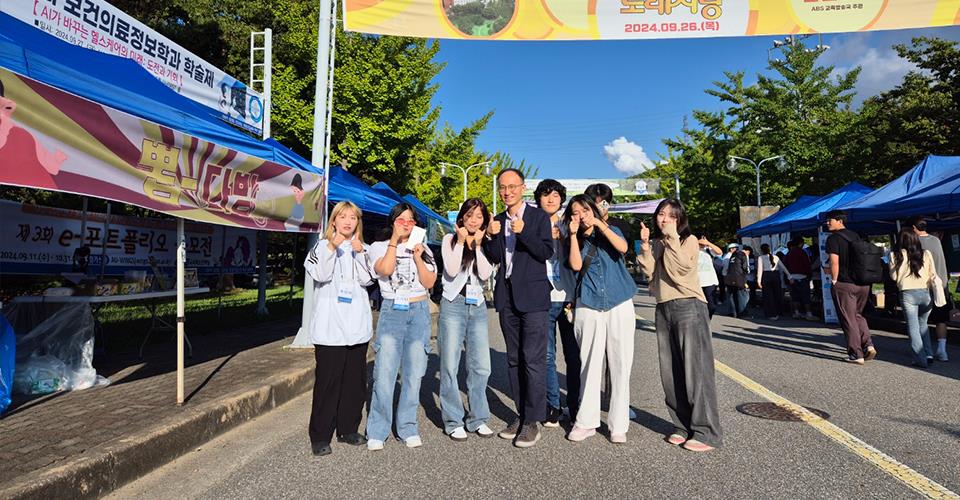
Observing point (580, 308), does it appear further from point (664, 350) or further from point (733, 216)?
point (733, 216)

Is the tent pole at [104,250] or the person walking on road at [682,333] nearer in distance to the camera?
the person walking on road at [682,333]

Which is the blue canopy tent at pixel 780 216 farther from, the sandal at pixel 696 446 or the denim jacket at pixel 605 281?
the sandal at pixel 696 446

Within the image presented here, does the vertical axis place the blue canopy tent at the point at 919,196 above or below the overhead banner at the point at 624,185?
below

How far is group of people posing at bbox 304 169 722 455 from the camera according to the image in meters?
3.94

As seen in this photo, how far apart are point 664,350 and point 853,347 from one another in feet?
14.1

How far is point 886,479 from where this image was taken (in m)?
3.25

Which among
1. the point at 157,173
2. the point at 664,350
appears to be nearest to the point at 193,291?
the point at 157,173

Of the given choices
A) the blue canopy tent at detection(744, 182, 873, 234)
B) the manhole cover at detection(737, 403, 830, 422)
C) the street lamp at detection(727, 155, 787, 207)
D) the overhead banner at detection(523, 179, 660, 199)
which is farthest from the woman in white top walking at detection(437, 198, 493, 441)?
the overhead banner at detection(523, 179, 660, 199)

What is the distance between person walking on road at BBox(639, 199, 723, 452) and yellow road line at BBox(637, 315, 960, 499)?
34.6 inches

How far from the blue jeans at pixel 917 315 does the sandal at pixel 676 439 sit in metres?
4.52

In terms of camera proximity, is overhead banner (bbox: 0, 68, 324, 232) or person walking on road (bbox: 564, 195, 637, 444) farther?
person walking on road (bbox: 564, 195, 637, 444)

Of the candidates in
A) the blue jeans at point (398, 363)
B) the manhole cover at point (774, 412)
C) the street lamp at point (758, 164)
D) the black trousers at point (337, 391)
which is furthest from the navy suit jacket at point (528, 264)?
the street lamp at point (758, 164)

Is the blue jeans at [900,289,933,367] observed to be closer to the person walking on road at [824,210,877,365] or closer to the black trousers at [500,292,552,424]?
the person walking on road at [824,210,877,365]

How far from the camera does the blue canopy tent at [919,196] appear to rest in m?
8.08
